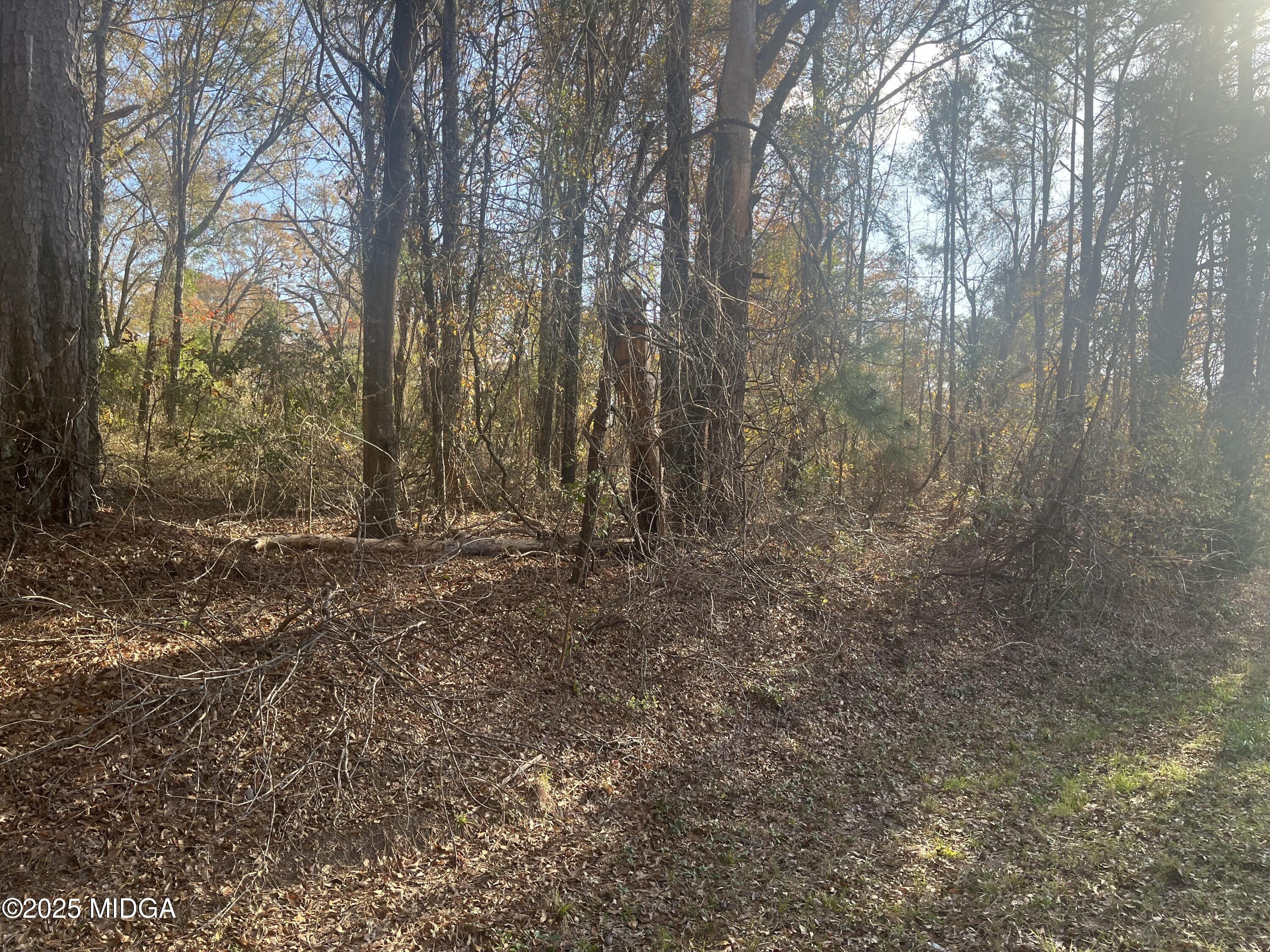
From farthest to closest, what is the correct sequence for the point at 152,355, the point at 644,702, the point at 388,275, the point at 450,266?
1. the point at 152,355
2. the point at 388,275
3. the point at 450,266
4. the point at 644,702

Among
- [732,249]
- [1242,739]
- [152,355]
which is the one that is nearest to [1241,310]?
[1242,739]

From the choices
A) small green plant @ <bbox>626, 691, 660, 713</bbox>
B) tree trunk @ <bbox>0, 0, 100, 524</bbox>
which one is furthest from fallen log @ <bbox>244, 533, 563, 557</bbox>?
small green plant @ <bbox>626, 691, 660, 713</bbox>

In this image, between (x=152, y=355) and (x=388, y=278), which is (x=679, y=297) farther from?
(x=152, y=355)

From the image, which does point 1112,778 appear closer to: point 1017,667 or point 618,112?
point 1017,667

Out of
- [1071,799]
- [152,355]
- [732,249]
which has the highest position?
[732,249]

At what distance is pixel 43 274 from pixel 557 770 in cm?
460

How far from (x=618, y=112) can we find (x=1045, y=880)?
651 centimetres

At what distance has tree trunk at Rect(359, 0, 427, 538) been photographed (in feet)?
23.0

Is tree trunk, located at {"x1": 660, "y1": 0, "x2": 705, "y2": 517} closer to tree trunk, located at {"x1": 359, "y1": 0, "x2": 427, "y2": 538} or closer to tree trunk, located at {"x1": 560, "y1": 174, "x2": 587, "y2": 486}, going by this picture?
tree trunk, located at {"x1": 560, "y1": 174, "x2": 587, "y2": 486}

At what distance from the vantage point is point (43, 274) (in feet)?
15.9

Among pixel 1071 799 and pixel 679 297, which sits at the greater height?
pixel 679 297

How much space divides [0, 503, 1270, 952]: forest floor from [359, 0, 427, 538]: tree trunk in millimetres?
755

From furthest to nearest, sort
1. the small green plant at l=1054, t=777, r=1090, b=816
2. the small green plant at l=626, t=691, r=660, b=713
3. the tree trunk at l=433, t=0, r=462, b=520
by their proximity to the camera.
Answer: the tree trunk at l=433, t=0, r=462, b=520
the small green plant at l=626, t=691, r=660, b=713
the small green plant at l=1054, t=777, r=1090, b=816

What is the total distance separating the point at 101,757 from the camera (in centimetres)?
361
